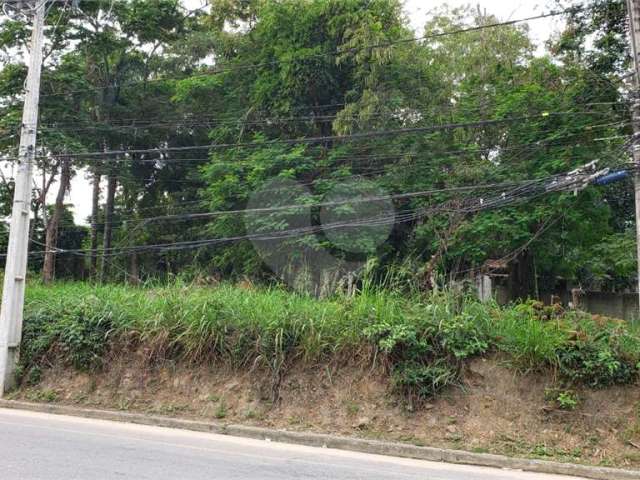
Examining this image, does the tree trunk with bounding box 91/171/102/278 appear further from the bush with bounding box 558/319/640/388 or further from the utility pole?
the bush with bounding box 558/319/640/388

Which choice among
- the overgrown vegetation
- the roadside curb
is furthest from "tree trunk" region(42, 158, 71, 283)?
the roadside curb

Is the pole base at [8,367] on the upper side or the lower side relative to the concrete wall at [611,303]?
lower

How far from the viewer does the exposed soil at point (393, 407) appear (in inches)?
329

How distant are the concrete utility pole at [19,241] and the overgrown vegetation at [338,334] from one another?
0.43 m

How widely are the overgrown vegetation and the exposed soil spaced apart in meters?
0.21

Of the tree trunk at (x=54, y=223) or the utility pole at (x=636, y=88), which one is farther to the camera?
the tree trunk at (x=54, y=223)

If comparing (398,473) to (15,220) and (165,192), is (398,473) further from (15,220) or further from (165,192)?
(165,192)

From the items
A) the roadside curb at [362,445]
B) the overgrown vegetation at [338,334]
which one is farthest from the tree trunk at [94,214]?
the roadside curb at [362,445]

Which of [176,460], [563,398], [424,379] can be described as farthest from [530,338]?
[176,460]

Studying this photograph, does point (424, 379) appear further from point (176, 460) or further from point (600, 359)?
point (176, 460)

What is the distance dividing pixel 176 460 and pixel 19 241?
711 centimetres

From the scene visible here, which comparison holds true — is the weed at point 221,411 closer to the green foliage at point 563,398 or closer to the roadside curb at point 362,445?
the roadside curb at point 362,445

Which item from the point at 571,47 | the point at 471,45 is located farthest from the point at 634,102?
the point at 471,45

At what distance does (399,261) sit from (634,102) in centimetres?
1126
